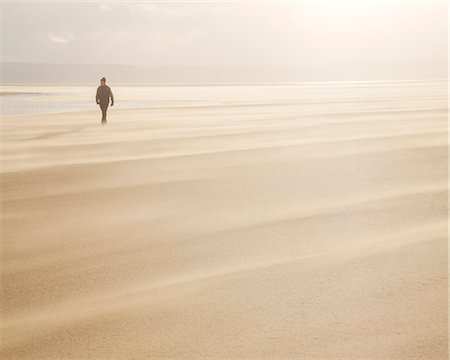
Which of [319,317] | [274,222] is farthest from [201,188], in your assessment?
[319,317]

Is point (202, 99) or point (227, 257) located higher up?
point (202, 99)

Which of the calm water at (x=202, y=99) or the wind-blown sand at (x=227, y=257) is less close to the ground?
the calm water at (x=202, y=99)

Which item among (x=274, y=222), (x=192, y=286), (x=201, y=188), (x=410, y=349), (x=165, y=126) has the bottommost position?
(x=410, y=349)

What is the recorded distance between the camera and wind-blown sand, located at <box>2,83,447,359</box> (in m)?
3.18

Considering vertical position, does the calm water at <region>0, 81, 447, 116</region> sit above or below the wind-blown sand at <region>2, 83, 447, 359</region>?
above

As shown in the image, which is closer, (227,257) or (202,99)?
(227,257)

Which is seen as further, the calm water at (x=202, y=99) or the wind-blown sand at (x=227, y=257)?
the calm water at (x=202, y=99)

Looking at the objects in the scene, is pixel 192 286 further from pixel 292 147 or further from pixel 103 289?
pixel 292 147

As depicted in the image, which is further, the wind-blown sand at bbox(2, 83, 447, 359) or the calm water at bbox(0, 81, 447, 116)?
the calm water at bbox(0, 81, 447, 116)

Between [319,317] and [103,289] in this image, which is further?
[103,289]

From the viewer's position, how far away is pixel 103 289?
3.91m

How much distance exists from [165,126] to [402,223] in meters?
11.8

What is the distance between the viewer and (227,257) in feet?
14.8

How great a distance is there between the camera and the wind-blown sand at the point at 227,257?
10.4ft
